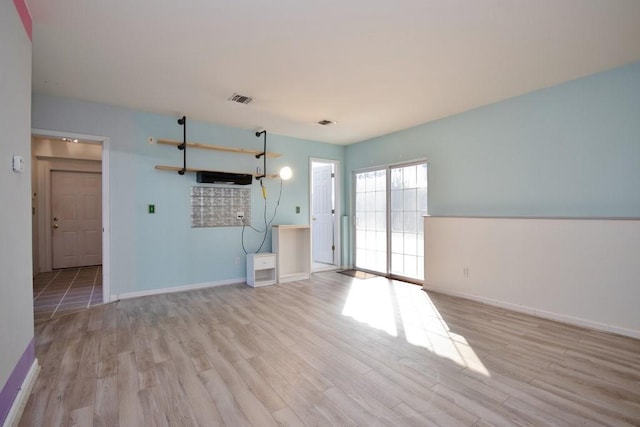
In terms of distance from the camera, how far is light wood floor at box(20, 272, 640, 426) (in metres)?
1.74

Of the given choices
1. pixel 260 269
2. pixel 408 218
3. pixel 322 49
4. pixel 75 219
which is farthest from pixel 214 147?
pixel 75 219

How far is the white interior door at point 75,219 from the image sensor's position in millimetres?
6141

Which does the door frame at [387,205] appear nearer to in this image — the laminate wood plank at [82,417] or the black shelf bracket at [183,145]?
the black shelf bracket at [183,145]

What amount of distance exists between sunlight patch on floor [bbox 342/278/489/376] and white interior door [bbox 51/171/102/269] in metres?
5.80

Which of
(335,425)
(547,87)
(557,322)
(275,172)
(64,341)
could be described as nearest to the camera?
(335,425)

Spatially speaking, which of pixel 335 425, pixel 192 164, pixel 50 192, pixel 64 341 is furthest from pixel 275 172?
pixel 50 192

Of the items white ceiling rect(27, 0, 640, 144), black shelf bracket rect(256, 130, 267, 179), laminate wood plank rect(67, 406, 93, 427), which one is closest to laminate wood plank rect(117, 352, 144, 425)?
laminate wood plank rect(67, 406, 93, 427)

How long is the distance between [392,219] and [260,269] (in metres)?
2.45

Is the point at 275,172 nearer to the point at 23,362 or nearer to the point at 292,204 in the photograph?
the point at 292,204

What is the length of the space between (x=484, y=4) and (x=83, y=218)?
776 centimetres

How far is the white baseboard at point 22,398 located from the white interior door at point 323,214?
4.57 m

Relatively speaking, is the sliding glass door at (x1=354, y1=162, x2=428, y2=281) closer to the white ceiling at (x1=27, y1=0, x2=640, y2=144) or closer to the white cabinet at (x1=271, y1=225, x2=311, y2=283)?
the white cabinet at (x1=271, y1=225, x2=311, y2=283)

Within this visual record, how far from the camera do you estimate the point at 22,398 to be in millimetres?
1841

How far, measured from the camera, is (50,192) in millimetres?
6062
